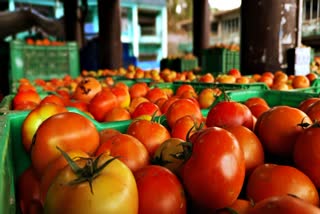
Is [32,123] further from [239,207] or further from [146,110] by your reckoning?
[239,207]

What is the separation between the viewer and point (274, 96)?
7.31 feet

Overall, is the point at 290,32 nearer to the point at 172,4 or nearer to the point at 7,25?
the point at 7,25

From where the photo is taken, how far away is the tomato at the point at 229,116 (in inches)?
44.9

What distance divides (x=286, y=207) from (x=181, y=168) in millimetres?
328

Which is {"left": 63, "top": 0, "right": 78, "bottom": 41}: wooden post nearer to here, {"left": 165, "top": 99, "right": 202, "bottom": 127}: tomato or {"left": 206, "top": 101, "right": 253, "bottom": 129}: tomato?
{"left": 165, "top": 99, "right": 202, "bottom": 127}: tomato

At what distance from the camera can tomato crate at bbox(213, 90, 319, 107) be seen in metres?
2.01

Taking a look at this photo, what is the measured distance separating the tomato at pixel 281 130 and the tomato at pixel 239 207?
272 mm

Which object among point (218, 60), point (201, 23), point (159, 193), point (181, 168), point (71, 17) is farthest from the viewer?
point (71, 17)

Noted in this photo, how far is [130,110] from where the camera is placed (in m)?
1.95

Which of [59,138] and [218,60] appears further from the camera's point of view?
[218,60]

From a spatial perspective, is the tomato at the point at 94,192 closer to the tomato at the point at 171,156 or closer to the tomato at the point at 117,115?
the tomato at the point at 171,156

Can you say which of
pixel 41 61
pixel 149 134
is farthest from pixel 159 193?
pixel 41 61

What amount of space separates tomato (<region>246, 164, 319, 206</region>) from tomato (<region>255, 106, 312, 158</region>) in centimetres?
16

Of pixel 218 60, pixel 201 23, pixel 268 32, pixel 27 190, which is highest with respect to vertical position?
pixel 201 23
